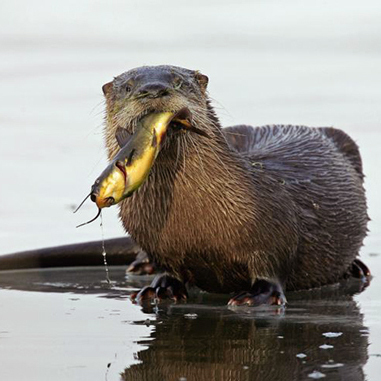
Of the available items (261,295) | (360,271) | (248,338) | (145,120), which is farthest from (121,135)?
(360,271)

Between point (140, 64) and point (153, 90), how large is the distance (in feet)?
17.5

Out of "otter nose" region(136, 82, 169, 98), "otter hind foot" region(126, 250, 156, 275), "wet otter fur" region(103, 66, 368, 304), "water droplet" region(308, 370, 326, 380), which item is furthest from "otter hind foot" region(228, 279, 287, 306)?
"water droplet" region(308, 370, 326, 380)

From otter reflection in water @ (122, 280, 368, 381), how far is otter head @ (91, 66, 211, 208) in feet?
1.65

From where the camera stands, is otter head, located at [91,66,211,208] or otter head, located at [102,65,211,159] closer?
otter head, located at [91,66,211,208]

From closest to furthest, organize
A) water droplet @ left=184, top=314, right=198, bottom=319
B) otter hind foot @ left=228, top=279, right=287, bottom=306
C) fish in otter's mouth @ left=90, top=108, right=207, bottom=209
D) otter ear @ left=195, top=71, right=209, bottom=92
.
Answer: fish in otter's mouth @ left=90, top=108, right=207, bottom=209 → water droplet @ left=184, top=314, right=198, bottom=319 → otter hind foot @ left=228, top=279, right=287, bottom=306 → otter ear @ left=195, top=71, right=209, bottom=92

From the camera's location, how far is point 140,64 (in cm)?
1014

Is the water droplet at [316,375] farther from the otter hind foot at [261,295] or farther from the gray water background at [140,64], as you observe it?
the gray water background at [140,64]

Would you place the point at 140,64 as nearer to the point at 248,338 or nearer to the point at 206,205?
the point at 206,205

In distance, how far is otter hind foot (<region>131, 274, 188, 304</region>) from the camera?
5352mm

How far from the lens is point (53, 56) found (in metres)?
11.3

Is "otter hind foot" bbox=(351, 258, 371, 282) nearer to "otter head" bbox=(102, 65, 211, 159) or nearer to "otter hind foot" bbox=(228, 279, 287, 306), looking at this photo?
"otter hind foot" bbox=(228, 279, 287, 306)

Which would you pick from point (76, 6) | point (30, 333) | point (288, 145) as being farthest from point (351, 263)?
point (76, 6)

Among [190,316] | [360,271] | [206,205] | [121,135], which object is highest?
[121,135]

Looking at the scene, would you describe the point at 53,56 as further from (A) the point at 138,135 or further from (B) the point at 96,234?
(A) the point at 138,135
